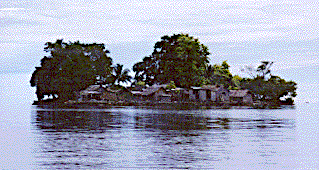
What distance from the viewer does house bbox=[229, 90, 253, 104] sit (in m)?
124

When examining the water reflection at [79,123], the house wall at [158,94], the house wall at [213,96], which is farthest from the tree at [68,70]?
the water reflection at [79,123]

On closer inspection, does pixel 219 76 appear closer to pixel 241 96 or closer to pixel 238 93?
Answer: pixel 238 93

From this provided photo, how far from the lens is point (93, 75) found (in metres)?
120

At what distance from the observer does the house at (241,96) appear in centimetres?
12362

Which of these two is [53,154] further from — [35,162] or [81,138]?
[81,138]

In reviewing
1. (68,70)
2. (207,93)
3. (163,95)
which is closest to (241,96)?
(207,93)

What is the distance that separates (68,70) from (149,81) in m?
23.5

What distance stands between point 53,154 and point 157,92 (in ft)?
316

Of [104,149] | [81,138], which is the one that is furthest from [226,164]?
[81,138]

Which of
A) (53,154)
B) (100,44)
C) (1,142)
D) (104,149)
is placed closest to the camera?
(53,154)

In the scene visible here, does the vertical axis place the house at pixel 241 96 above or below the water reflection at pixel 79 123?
above

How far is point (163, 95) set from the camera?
117 metres

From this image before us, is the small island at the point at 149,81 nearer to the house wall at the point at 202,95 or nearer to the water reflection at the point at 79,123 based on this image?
the house wall at the point at 202,95

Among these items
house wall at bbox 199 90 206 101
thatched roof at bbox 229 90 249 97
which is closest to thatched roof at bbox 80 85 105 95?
house wall at bbox 199 90 206 101
